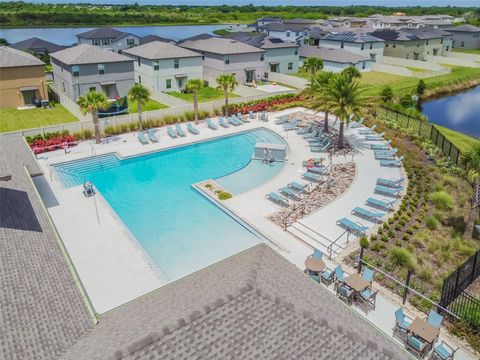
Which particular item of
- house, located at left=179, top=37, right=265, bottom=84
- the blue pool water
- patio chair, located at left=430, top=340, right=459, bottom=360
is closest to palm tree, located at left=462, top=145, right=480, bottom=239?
patio chair, located at left=430, top=340, right=459, bottom=360

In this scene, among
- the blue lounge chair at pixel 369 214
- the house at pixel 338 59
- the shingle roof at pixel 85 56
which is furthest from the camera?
the house at pixel 338 59

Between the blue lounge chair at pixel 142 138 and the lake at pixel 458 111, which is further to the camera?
the lake at pixel 458 111

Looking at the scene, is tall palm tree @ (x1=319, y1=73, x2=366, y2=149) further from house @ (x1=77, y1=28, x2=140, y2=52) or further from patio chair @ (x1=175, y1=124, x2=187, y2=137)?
house @ (x1=77, y1=28, x2=140, y2=52)

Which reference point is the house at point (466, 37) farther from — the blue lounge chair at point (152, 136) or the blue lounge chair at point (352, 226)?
the blue lounge chair at point (352, 226)

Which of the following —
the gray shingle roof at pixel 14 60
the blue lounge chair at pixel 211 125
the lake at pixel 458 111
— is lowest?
the lake at pixel 458 111

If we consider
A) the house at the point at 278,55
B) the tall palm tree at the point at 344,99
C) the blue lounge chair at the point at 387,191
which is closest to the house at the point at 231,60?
the house at the point at 278,55

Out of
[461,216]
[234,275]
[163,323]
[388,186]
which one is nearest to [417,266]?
[461,216]
